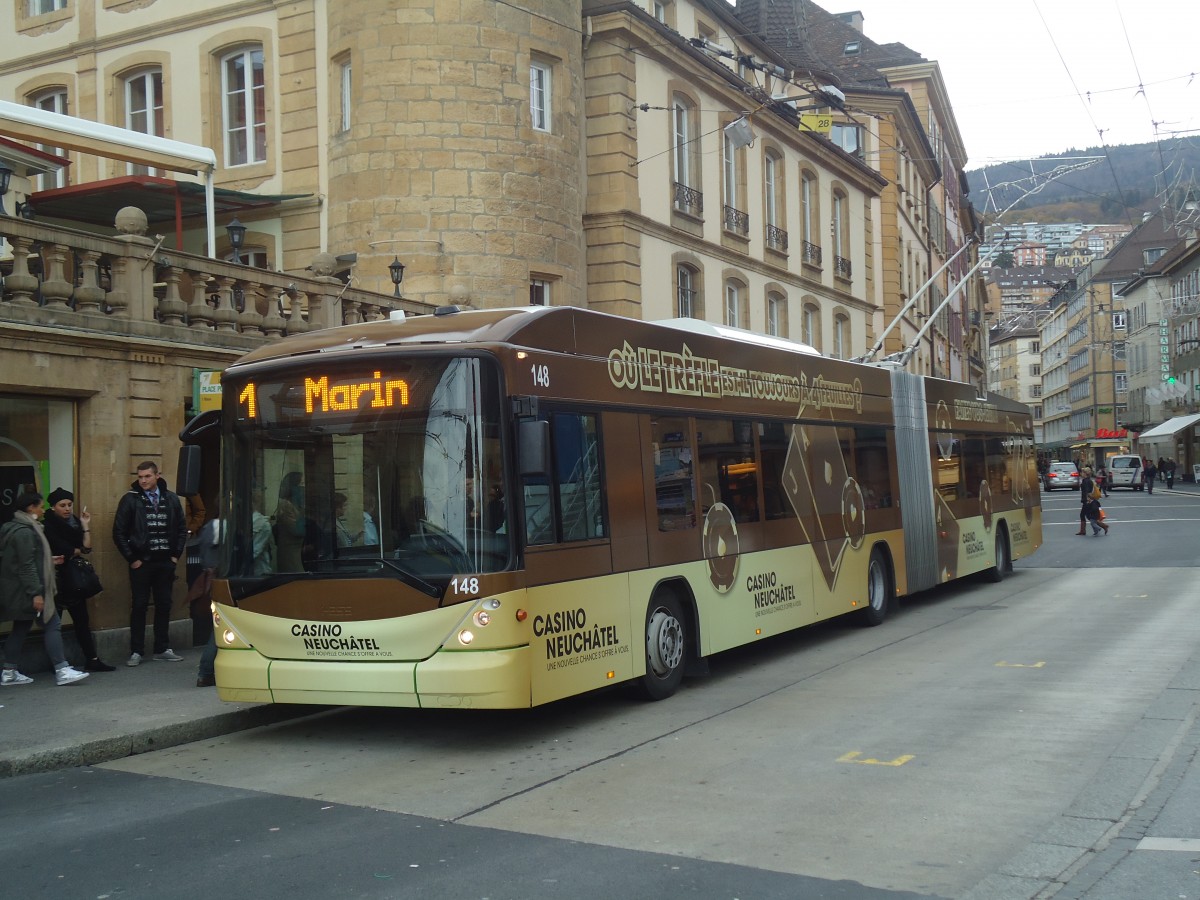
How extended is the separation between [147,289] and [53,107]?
16.6 meters

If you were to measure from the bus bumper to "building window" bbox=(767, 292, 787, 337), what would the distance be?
82.2ft

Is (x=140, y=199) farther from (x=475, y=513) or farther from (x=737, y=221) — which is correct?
(x=475, y=513)

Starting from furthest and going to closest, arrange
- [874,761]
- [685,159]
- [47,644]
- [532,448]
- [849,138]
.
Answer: [849,138]
[685,159]
[47,644]
[532,448]
[874,761]

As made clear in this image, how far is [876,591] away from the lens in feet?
52.0

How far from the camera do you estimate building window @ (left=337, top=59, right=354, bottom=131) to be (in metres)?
22.6

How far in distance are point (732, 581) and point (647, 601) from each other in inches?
68.6

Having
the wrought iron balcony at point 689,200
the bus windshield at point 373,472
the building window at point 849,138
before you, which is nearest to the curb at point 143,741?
the bus windshield at point 373,472

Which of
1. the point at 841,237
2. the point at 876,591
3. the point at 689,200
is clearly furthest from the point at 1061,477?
the point at 876,591

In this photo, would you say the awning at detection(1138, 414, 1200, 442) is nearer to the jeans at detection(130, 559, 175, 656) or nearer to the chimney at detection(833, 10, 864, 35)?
the chimney at detection(833, 10, 864, 35)

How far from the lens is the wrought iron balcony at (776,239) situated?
3288 cm

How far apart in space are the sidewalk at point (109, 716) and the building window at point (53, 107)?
57.0 ft

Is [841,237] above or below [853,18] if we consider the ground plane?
below

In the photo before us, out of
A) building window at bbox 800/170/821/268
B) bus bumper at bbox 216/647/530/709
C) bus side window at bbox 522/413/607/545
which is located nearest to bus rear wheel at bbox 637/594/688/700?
bus side window at bbox 522/413/607/545

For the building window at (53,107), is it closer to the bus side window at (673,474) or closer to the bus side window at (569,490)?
the bus side window at (673,474)
